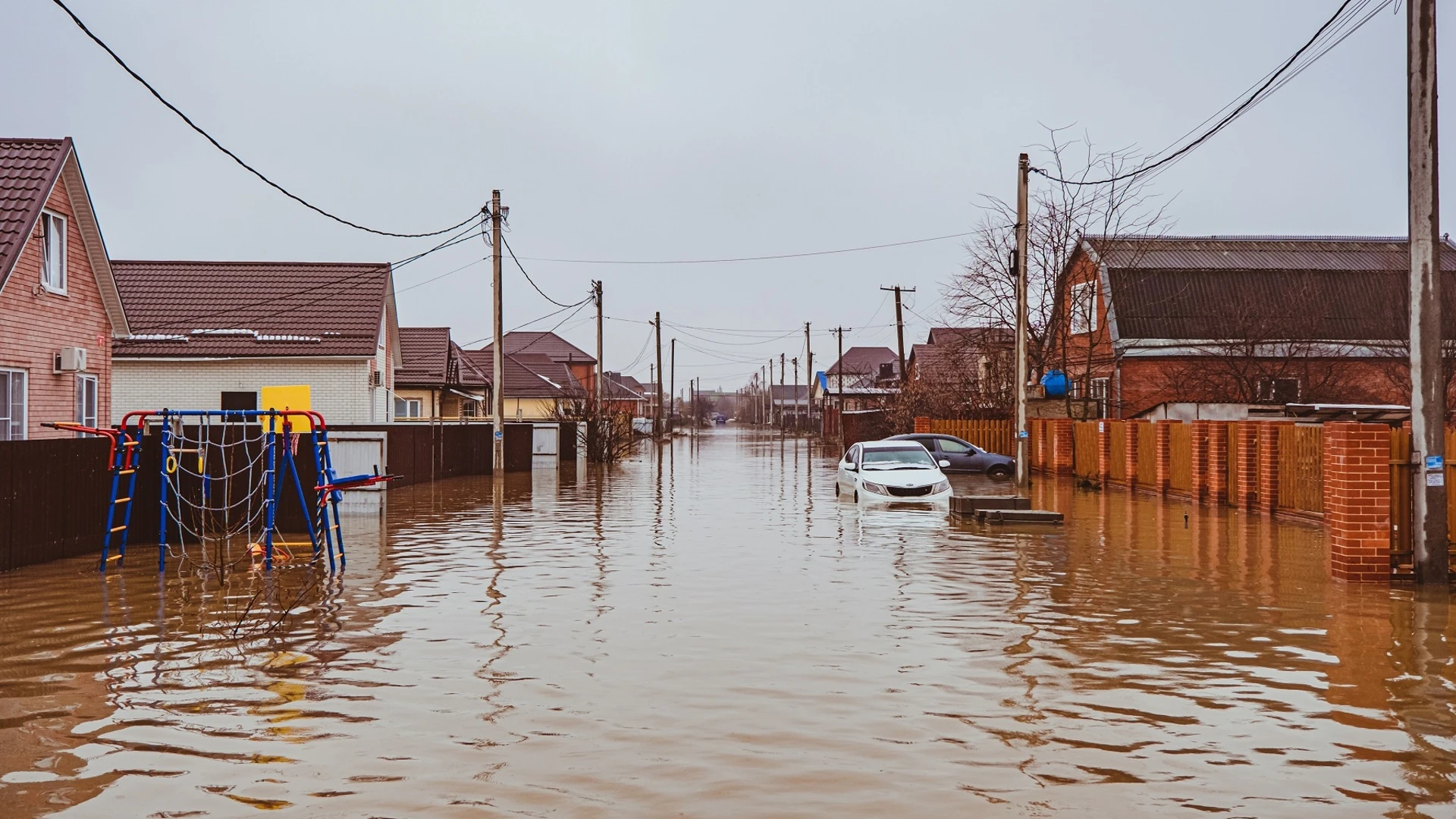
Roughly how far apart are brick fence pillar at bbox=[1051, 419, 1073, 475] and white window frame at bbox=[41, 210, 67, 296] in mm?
24881

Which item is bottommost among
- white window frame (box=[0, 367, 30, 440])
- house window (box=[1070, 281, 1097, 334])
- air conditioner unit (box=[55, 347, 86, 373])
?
white window frame (box=[0, 367, 30, 440])

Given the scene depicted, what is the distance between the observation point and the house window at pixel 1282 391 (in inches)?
1563

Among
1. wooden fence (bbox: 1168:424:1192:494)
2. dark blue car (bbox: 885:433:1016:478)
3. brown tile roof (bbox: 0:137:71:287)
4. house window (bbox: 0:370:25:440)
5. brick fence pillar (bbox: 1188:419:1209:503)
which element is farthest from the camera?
dark blue car (bbox: 885:433:1016:478)

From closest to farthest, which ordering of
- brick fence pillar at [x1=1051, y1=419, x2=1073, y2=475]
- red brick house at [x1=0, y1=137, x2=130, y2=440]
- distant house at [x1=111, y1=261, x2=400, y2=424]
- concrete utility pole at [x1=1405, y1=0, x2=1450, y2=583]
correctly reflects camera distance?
concrete utility pole at [x1=1405, y1=0, x2=1450, y2=583] → red brick house at [x1=0, y1=137, x2=130, y2=440] → brick fence pillar at [x1=1051, y1=419, x2=1073, y2=475] → distant house at [x1=111, y1=261, x2=400, y2=424]

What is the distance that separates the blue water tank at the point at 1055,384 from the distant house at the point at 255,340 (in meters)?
20.5

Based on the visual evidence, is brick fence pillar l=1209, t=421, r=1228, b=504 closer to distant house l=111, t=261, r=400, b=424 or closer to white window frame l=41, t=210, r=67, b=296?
white window frame l=41, t=210, r=67, b=296

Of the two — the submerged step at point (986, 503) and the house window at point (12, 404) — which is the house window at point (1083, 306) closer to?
the submerged step at point (986, 503)

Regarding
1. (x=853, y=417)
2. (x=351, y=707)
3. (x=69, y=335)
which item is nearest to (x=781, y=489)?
(x=69, y=335)

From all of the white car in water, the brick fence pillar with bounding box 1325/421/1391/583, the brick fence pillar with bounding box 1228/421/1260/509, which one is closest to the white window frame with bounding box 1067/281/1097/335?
the brick fence pillar with bounding box 1228/421/1260/509

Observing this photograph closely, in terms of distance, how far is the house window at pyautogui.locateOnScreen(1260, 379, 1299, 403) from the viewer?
39.7 meters

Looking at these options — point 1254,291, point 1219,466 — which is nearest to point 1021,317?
point 1219,466

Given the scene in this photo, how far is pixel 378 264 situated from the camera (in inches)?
1524

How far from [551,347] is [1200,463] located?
91.5m

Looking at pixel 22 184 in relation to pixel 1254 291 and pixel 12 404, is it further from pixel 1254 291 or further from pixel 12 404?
pixel 1254 291
